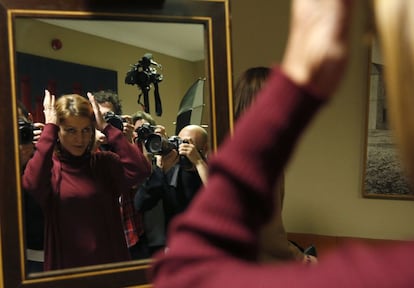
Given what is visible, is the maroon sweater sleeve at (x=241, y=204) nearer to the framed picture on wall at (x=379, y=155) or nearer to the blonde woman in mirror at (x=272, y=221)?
the blonde woman in mirror at (x=272, y=221)

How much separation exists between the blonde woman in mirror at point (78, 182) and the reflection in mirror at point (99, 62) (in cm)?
2

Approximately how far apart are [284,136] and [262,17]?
4.21ft

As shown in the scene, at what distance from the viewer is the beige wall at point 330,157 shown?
1459mm

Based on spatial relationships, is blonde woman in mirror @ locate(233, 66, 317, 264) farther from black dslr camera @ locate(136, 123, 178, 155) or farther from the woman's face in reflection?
the woman's face in reflection

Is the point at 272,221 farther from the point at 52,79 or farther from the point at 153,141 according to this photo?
the point at 52,79

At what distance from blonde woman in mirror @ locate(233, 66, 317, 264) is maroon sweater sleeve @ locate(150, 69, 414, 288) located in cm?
48

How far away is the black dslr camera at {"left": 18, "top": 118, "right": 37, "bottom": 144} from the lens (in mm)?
688

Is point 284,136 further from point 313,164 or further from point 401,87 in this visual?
point 313,164

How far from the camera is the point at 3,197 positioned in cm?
68

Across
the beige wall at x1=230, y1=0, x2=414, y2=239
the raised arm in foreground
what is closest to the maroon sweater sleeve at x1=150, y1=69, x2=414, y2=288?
the raised arm in foreground

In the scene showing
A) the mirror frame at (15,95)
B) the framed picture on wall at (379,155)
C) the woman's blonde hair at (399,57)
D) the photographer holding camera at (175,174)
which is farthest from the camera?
the framed picture on wall at (379,155)

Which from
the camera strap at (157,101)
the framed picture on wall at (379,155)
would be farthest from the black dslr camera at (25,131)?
the framed picture on wall at (379,155)

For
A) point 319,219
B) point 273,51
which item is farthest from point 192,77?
point 319,219

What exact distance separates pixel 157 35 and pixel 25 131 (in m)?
0.29
